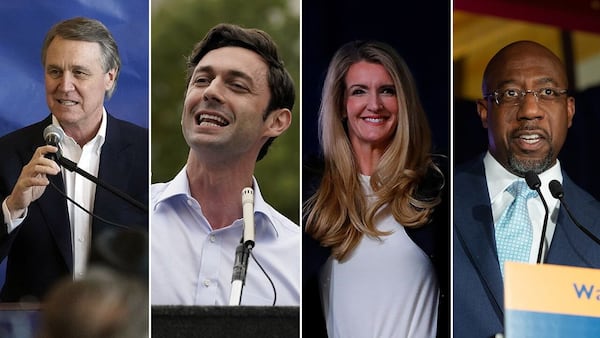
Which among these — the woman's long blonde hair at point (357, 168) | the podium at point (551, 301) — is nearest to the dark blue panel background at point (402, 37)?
the woman's long blonde hair at point (357, 168)

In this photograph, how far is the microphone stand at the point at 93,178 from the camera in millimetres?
5328

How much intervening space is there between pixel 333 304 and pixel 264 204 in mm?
631

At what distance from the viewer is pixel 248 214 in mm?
5445

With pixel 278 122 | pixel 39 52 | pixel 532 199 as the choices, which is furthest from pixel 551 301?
pixel 39 52

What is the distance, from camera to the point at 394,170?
5.66m

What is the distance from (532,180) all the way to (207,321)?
1.90 meters

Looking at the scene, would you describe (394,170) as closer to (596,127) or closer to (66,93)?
(596,127)

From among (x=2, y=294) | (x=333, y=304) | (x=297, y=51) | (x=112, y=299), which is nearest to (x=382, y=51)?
(x=297, y=51)

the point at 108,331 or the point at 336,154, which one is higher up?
the point at 336,154

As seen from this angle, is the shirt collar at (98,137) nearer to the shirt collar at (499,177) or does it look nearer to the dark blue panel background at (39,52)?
the dark blue panel background at (39,52)

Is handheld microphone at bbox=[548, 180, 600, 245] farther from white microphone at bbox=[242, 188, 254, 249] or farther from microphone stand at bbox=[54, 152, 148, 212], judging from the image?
microphone stand at bbox=[54, 152, 148, 212]

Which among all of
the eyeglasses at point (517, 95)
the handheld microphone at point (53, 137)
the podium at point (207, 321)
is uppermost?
the eyeglasses at point (517, 95)

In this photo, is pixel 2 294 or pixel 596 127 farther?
pixel 596 127

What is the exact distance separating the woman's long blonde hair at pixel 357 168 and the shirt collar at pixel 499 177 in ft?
1.02
